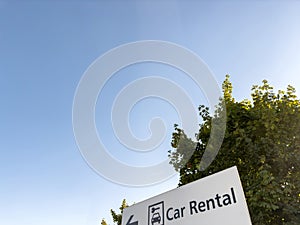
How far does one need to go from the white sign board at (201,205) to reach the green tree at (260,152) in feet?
13.3

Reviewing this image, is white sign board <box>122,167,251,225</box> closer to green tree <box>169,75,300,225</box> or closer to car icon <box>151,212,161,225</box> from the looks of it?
car icon <box>151,212,161,225</box>

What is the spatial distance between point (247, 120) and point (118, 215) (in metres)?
7.56

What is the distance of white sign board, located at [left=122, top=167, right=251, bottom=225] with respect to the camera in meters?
2.63

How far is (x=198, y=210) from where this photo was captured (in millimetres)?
2914

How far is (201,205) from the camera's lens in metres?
2.92

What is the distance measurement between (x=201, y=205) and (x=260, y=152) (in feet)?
17.8

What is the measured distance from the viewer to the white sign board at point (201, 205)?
2.63 metres

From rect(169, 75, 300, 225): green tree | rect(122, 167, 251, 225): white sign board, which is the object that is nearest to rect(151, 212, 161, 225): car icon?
rect(122, 167, 251, 225): white sign board

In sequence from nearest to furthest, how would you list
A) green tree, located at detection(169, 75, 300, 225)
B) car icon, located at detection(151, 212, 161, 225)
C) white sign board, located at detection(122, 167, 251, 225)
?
1. white sign board, located at detection(122, 167, 251, 225)
2. car icon, located at detection(151, 212, 161, 225)
3. green tree, located at detection(169, 75, 300, 225)

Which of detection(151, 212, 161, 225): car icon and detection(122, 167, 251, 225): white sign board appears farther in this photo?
detection(151, 212, 161, 225): car icon

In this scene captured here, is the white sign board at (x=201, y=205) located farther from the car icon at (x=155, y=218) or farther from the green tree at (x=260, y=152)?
the green tree at (x=260, y=152)

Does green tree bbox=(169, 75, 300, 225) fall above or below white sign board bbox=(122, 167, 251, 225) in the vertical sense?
above

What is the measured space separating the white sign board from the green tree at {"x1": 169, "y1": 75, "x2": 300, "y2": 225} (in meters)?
4.04

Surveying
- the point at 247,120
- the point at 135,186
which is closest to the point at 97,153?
the point at 135,186
